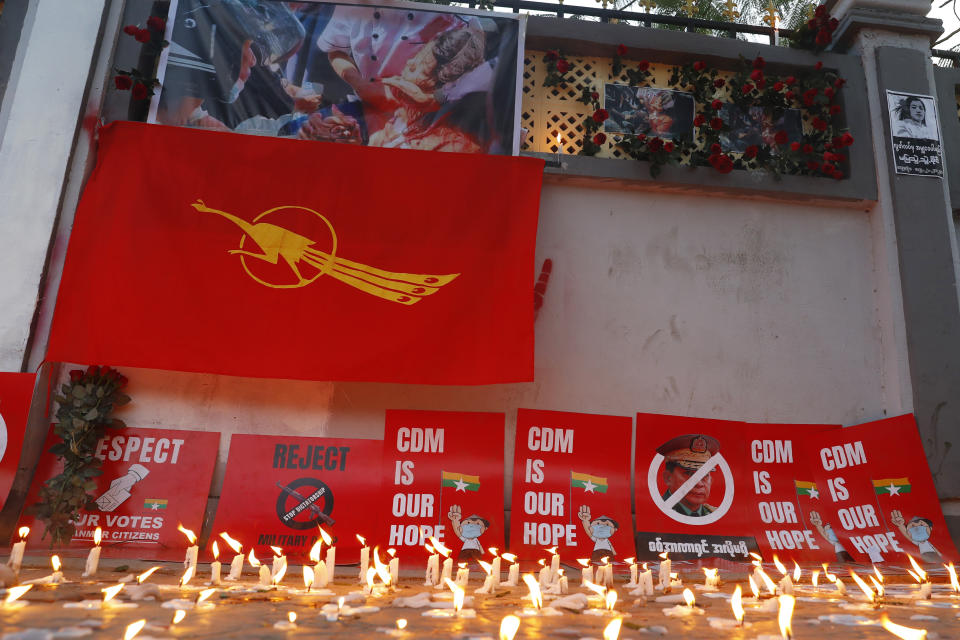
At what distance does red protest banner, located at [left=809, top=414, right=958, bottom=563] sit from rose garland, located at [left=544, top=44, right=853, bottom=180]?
6.62 ft

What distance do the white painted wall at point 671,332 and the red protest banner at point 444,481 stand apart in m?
0.22

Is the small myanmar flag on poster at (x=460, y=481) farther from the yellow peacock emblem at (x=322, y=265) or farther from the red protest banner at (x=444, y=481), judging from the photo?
the yellow peacock emblem at (x=322, y=265)

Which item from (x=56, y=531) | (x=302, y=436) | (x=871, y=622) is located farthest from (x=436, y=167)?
(x=871, y=622)

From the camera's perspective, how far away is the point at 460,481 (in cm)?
421

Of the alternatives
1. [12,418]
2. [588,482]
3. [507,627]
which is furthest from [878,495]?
[12,418]

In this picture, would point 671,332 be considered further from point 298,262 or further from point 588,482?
point 298,262

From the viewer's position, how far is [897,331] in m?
4.89

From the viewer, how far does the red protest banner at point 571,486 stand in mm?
4027

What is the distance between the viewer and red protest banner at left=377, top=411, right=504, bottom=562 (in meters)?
3.99

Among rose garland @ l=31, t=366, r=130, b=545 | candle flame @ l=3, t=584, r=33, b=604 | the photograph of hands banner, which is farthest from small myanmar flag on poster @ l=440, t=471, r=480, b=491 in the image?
candle flame @ l=3, t=584, r=33, b=604

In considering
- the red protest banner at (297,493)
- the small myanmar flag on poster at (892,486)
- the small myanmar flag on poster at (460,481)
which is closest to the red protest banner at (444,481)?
the small myanmar flag on poster at (460,481)

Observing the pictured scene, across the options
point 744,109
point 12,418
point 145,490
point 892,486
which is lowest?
point 145,490

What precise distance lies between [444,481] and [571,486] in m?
0.82

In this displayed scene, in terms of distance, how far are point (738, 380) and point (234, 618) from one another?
12.6 feet
